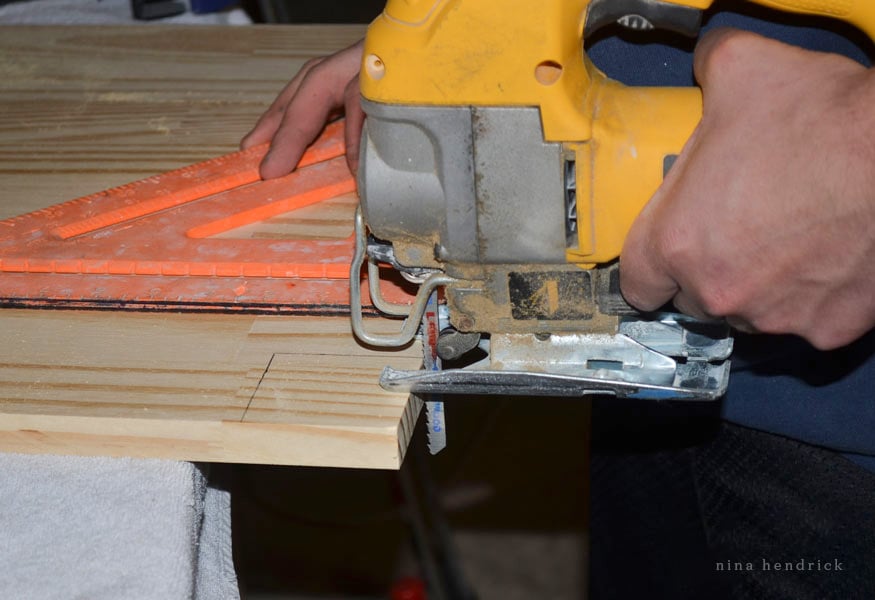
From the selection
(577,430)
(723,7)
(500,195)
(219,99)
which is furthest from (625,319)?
(577,430)

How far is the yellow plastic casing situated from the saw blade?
21 cm

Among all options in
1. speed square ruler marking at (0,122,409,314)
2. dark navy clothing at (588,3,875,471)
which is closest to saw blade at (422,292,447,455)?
speed square ruler marking at (0,122,409,314)

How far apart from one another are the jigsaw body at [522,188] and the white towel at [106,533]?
11.0 inches

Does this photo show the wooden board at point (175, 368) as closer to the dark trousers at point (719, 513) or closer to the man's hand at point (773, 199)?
the man's hand at point (773, 199)

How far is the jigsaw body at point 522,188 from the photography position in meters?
0.97

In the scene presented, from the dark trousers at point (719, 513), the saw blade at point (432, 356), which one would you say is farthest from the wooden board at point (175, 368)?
the dark trousers at point (719, 513)

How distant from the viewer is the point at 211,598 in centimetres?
113

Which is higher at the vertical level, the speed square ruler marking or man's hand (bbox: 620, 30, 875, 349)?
man's hand (bbox: 620, 30, 875, 349)

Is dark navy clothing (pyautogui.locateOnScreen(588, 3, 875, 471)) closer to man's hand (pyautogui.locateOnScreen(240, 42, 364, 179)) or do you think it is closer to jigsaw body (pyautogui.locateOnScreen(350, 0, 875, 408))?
jigsaw body (pyautogui.locateOnScreen(350, 0, 875, 408))

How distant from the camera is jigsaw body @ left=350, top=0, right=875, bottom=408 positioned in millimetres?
970

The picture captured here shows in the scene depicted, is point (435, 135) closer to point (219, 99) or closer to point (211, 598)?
point (211, 598)

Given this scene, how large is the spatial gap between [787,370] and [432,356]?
1.70 feet

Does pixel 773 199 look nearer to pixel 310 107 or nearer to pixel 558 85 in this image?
pixel 558 85

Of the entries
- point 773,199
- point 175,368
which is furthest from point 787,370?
point 175,368
